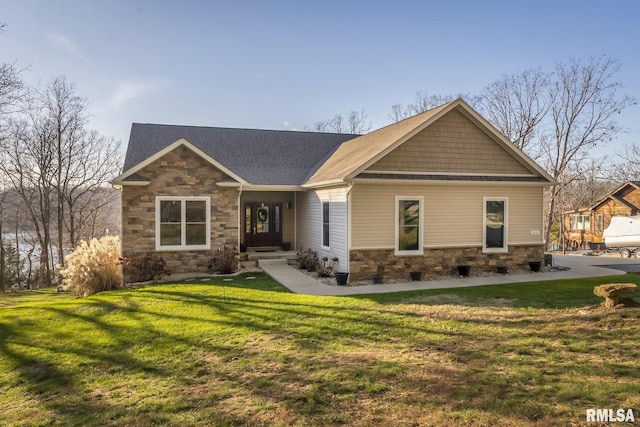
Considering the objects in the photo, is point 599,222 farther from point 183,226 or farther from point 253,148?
point 183,226

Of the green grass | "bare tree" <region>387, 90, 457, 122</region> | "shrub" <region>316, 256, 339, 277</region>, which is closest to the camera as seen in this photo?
the green grass

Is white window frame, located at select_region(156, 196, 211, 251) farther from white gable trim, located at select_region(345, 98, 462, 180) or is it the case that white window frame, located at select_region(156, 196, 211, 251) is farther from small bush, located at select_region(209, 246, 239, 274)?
white gable trim, located at select_region(345, 98, 462, 180)

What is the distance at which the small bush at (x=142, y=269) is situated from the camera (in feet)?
42.5

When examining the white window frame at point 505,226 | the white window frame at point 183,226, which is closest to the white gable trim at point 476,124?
the white window frame at point 505,226

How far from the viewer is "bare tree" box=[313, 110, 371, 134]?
138 feet

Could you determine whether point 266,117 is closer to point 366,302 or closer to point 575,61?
point 575,61

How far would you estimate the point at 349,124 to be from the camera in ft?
140

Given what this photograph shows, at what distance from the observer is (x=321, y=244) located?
14.7m

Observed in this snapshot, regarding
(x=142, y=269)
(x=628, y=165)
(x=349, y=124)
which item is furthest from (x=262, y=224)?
(x=628, y=165)

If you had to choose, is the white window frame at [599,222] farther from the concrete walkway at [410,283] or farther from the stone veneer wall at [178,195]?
the stone veneer wall at [178,195]

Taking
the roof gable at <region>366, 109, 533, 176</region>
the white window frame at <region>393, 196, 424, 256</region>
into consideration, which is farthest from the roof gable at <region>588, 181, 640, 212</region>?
the white window frame at <region>393, 196, 424, 256</region>
